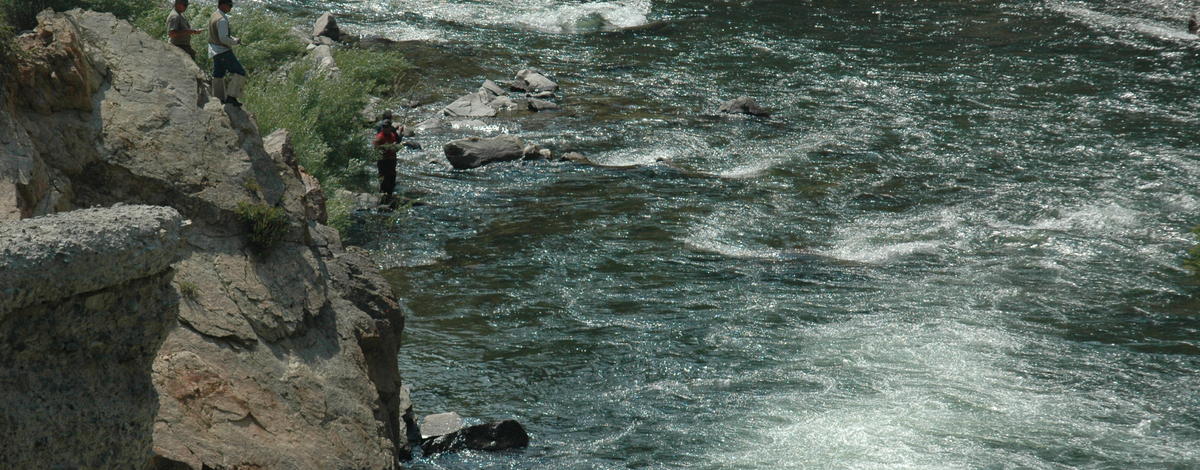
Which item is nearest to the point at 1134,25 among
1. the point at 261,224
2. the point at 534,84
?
the point at 534,84

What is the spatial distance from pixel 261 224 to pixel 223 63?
8.22 ft

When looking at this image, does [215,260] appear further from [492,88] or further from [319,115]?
[492,88]

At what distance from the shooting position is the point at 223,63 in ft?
41.3

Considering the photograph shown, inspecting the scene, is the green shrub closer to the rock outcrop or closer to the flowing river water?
the flowing river water

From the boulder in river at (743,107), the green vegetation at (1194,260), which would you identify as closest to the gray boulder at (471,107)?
the boulder in river at (743,107)

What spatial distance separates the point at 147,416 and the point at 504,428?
6.30 meters

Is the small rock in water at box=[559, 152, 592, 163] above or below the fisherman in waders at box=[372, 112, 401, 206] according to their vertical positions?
below

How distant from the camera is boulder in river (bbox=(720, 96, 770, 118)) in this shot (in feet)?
92.6

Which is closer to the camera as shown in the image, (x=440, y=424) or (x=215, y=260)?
(x=215, y=260)

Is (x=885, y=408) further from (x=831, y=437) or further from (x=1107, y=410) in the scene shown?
(x=1107, y=410)

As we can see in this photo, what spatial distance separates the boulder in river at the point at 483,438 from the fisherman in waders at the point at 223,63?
4312mm

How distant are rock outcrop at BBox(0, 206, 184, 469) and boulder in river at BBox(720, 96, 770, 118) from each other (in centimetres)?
2307

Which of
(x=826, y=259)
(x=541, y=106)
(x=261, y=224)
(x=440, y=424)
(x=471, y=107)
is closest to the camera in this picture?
(x=261, y=224)

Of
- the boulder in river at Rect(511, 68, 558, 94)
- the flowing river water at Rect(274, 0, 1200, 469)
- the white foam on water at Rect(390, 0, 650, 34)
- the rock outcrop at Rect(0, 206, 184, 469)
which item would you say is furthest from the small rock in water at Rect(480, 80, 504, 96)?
the rock outcrop at Rect(0, 206, 184, 469)
